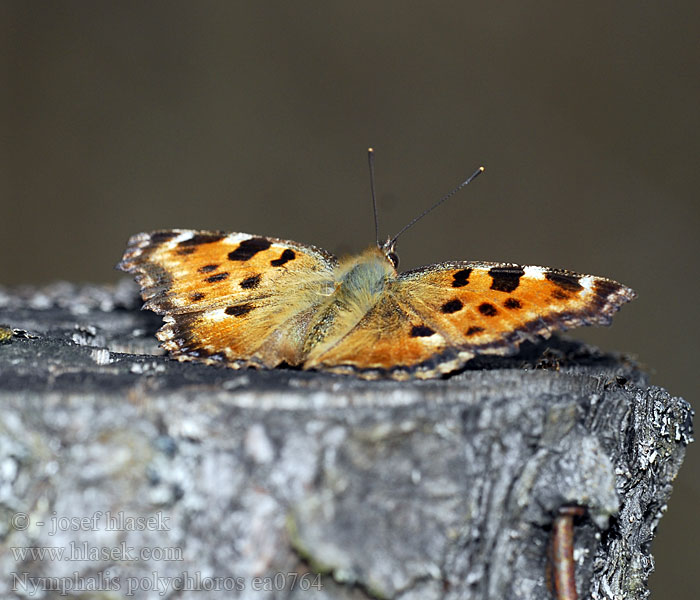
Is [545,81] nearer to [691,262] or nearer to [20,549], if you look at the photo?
[691,262]

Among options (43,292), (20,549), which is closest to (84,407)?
(20,549)

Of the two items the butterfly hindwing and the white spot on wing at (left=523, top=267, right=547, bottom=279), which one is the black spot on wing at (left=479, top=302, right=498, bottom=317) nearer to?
the white spot on wing at (left=523, top=267, right=547, bottom=279)

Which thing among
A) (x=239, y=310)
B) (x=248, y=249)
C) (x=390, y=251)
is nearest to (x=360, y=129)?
(x=390, y=251)

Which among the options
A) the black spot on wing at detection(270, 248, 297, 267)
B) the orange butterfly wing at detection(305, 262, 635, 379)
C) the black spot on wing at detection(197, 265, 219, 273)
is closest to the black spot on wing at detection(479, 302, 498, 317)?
the orange butterfly wing at detection(305, 262, 635, 379)

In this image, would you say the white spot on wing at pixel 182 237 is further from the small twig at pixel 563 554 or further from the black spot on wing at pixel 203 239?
the small twig at pixel 563 554

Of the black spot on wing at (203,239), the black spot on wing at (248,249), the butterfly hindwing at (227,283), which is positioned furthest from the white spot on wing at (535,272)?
the black spot on wing at (203,239)
